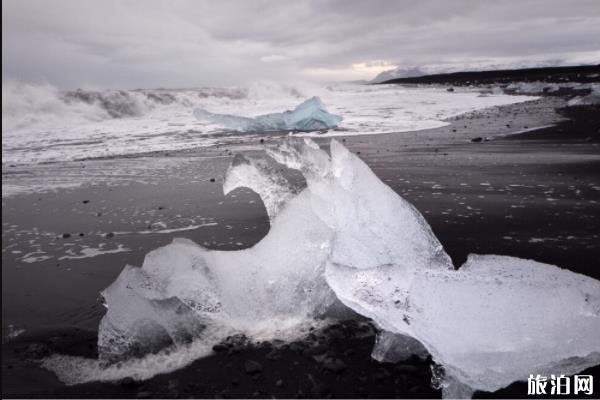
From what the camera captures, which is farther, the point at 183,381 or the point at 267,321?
the point at 267,321

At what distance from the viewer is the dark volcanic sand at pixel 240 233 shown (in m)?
2.04

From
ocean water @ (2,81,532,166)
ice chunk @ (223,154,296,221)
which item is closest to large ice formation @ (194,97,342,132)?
ocean water @ (2,81,532,166)

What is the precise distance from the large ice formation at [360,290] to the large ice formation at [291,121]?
10.2 m

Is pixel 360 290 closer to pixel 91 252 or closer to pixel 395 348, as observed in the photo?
pixel 395 348

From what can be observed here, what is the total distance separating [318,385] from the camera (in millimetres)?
1989

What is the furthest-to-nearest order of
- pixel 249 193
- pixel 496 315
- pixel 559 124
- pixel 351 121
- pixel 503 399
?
1. pixel 351 121
2. pixel 559 124
3. pixel 249 193
4. pixel 496 315
5. pixel 503 399

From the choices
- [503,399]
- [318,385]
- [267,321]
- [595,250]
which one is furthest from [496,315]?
[595,250]

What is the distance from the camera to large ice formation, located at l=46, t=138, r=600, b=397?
189 centimetres

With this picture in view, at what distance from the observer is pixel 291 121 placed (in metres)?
13.6

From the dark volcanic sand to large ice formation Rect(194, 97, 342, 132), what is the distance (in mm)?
4818

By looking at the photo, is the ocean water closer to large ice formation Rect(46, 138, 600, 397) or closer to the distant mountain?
large ice formation Rect(46, 138, 600, 397)

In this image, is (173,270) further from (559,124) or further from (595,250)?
(559,124)

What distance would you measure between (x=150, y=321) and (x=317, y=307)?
3.09 ft

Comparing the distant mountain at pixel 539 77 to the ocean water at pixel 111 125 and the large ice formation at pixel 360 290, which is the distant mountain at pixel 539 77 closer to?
the ocean water at pixel 111 125
